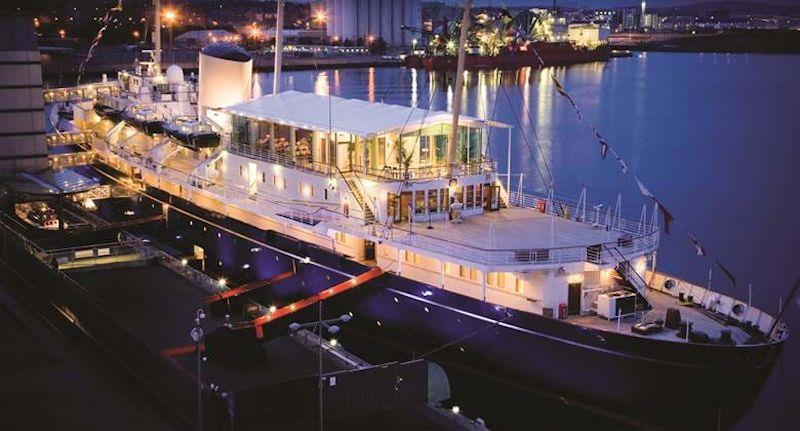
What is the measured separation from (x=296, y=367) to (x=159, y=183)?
70.1 feet

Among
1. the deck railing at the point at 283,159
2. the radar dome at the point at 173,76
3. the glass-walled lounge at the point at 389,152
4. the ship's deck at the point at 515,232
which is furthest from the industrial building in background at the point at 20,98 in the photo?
the ship's deck at the point at 515,232

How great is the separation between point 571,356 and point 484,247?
4.12 meters

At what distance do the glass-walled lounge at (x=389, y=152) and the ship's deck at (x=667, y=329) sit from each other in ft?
23.0

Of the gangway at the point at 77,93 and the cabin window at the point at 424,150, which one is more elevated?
the gangway at the point at 77,93

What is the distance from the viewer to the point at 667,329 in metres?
21.9

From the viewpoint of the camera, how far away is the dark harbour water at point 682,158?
28.4 meters

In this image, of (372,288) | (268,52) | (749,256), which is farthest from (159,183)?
(268,52)

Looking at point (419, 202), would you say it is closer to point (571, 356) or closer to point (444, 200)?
point (444, 200)

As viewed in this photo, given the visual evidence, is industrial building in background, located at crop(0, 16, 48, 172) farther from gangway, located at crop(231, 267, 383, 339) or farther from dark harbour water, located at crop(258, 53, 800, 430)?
dark harbour water, located at crop(258, 53, 800, 430)

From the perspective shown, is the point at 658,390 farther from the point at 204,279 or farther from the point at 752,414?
the point at 204,279

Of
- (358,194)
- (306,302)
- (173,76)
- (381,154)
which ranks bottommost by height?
(306,302)

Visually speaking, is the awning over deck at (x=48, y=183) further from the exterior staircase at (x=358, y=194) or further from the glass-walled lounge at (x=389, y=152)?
the exterior staircase at (x=358, y=194)

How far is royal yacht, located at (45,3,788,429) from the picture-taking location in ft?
69.7

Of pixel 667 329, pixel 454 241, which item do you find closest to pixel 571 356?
pixel 667 329
